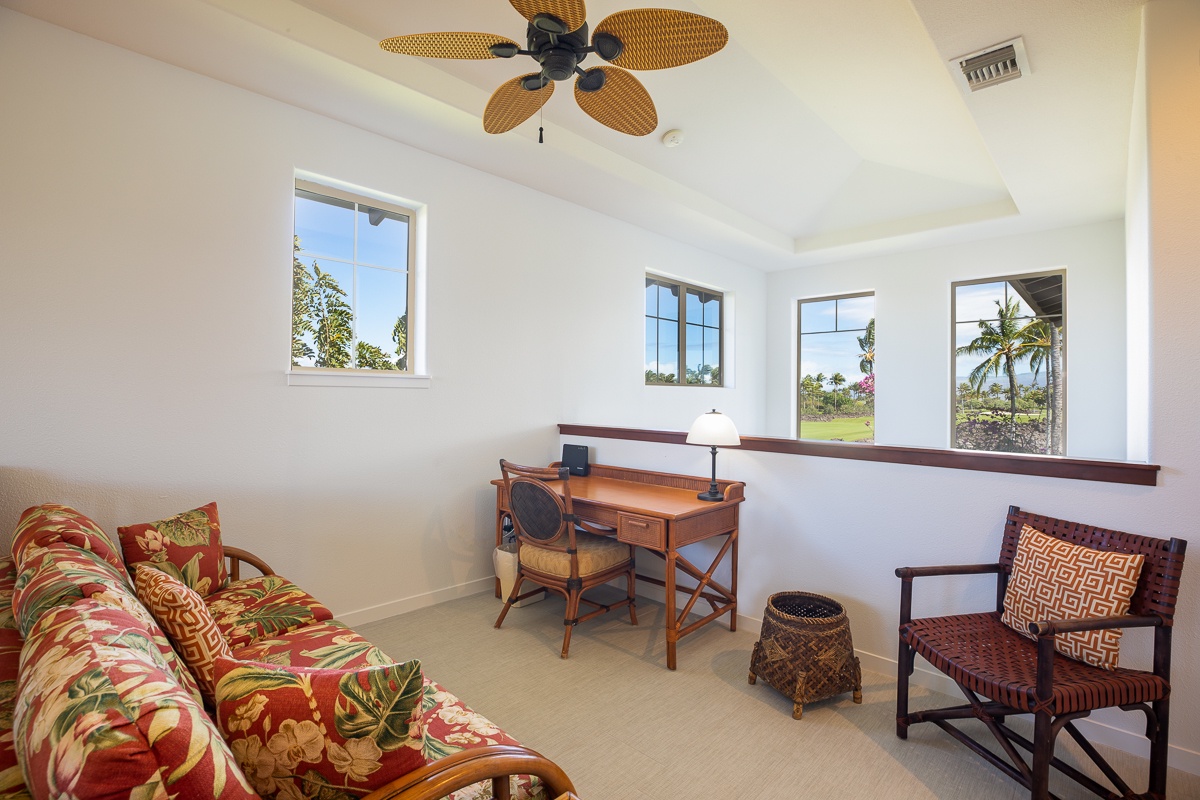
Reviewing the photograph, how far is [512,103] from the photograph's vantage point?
7.18 feet

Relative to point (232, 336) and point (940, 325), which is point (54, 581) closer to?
point (232, 336)

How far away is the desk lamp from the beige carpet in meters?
0.80

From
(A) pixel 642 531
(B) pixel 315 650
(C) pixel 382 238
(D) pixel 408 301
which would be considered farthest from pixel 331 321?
(A) pixel 642 531

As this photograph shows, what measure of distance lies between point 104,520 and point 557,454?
8.59 ft

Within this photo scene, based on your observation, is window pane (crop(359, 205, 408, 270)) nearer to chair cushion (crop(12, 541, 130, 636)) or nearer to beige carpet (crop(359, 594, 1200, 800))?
beige carpet (crop(359, 594, 1200, 800))

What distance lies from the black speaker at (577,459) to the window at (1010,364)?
3.72 metres

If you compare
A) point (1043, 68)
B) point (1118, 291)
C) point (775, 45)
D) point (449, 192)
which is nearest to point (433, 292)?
point (449, 192)

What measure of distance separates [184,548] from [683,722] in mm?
2103

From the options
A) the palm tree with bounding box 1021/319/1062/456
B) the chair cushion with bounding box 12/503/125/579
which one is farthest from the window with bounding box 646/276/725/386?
the chair cushion with bounding box 12/503/125/579

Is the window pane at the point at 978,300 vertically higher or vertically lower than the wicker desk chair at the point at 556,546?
higher

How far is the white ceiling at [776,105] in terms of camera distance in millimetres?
2381

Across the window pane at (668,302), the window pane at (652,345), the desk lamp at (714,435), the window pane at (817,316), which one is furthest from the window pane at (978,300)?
the desk lamp at (714,435)

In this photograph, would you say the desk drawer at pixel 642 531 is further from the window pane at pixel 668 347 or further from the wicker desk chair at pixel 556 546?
the window pane at pixel 668 347

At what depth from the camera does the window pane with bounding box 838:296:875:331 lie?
5867 millimetres
